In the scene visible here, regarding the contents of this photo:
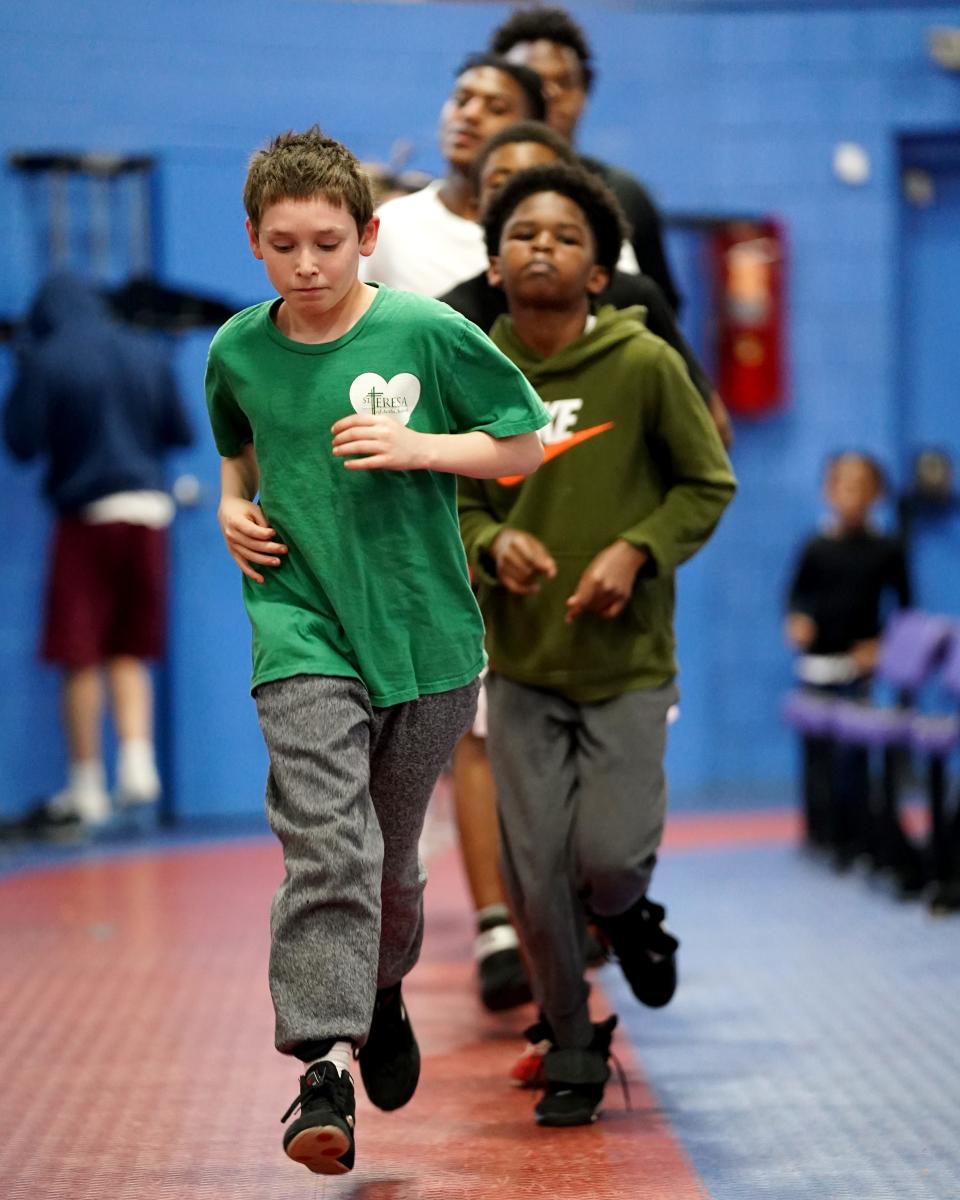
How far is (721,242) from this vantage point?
808cm

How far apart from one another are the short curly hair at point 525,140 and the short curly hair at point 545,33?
3.62 feet

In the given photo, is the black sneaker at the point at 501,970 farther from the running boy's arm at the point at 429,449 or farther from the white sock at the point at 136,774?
the white sock at the point at 136,774

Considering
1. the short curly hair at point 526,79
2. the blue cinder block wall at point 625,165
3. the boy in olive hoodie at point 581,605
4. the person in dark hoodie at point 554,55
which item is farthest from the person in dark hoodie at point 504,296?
the blue cinder block wall at point 625,165

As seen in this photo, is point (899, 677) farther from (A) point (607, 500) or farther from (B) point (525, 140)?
(A) point (607, 500)

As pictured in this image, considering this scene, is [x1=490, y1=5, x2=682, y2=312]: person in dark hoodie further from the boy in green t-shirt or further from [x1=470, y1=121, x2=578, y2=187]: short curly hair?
the boy in green t-shirt

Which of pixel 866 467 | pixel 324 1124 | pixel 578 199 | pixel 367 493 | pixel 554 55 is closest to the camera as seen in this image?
pixel 324 1124

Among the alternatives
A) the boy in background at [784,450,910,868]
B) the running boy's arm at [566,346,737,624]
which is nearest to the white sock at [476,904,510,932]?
the running boy's arm at [566,346,737,624]

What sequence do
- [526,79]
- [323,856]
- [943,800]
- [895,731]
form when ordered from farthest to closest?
[895,731]
[943,800]
[526,79]
[323,856]

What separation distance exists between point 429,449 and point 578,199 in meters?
0.95

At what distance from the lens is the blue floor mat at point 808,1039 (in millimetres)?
3037

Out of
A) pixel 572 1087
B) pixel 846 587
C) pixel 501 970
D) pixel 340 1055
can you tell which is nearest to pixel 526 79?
pixel 501 970

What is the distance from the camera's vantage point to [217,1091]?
3578mm

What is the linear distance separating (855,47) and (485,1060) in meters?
5.75

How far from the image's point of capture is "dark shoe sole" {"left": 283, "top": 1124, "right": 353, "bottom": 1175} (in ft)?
8.05
